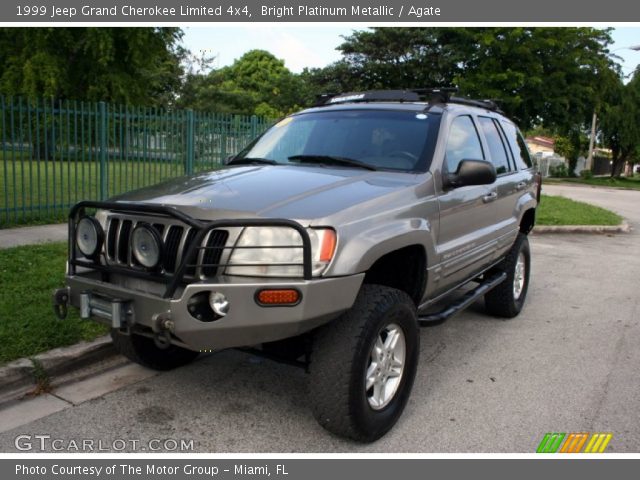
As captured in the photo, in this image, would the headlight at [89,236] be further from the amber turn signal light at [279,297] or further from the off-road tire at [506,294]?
the off-road tire at [506,294]

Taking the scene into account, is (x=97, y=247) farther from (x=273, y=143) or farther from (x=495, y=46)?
(x=495, y=46)

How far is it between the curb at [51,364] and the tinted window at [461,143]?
9.13ft

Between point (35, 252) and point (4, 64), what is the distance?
22805 mm

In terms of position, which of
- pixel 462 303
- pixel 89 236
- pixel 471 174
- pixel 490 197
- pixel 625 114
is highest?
pixel 625 114

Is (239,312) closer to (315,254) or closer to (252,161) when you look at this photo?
(315,254)

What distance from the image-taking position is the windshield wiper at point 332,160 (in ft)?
12.9

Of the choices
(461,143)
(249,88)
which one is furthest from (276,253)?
(249,88)

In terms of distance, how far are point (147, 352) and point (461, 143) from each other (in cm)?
274

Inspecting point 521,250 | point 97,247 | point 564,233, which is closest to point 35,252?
point 97,247

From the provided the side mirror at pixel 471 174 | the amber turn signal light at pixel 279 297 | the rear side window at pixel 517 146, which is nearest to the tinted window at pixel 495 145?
the rear side window at pixel 517 146

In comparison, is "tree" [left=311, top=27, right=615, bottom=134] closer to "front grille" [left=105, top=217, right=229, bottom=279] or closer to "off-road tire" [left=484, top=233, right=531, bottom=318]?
"off-road tire" [left=484, top=233, right=531, bottom=318]

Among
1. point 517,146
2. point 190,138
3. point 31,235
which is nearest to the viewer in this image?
point 517,146

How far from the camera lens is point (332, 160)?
4016 mm
